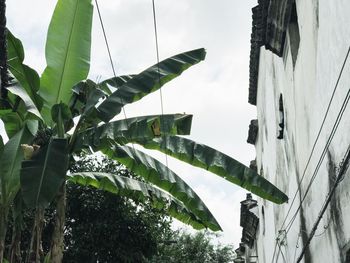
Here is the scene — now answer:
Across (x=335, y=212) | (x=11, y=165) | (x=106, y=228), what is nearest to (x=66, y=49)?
(x=11, y=165)

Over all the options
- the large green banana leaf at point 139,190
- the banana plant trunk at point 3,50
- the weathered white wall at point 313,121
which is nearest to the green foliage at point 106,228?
the weathered white wall at point 313,121

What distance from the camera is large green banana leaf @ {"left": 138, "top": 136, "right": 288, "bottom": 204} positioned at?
851 cm

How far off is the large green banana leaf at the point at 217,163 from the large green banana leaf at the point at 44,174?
196 cm

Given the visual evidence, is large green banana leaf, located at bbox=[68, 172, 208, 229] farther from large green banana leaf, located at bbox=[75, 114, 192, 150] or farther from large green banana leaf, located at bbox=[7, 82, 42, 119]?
large green banana leaf, located at bbox=[7, 82, 42, 119]

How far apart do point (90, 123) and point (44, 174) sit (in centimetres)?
212

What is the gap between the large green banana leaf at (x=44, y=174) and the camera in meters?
6.70

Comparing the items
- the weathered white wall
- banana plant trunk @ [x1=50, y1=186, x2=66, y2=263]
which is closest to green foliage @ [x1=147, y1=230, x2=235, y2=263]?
the weathered white wall

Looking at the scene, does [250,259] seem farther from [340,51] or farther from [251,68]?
[340,51]

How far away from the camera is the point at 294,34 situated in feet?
31.8

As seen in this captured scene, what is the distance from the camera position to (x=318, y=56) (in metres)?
7.58

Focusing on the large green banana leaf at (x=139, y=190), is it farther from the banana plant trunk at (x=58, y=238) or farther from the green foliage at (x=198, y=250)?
the green foliage at (x=198, y=250)

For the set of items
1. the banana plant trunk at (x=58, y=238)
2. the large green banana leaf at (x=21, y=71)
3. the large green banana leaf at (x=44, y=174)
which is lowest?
the banana plant trunk at (x=58, y=238)

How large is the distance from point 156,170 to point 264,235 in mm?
8836

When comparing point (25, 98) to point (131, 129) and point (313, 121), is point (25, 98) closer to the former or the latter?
point (131, 129)
